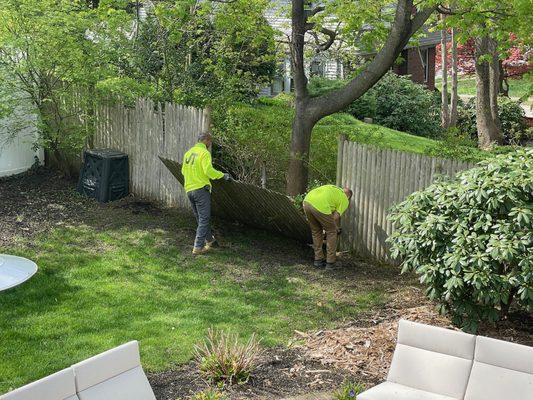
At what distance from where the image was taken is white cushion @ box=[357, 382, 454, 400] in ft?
23.7

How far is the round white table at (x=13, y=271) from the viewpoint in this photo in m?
6.86

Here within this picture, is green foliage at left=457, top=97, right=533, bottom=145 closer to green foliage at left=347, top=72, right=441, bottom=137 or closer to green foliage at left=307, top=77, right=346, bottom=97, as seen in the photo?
green foliage at left=347, top=72, right=441, bottom=137

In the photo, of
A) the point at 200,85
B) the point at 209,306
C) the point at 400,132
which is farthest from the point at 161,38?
the point at 400,132

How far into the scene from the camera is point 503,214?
8.79 metres

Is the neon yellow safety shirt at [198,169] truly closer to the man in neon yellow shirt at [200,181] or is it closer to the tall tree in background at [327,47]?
the man in neon yellow shirt at [200,181]

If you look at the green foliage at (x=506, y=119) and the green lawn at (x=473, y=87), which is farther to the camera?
the green lawn at (x=473, y=87)

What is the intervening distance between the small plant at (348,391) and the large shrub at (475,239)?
149 cm

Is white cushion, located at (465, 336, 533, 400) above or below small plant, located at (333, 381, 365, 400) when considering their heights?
above

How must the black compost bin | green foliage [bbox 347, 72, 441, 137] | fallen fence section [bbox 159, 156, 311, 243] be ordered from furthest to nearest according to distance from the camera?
green foliage [bbox 347, 72, 441, 137], the black compost bin, fallen fence section [bbox 159, 156, 311, 243]

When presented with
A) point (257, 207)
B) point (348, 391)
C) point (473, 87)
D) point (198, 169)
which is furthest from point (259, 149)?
point (473, 87)

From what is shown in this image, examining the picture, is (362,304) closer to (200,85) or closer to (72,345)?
(72,345)

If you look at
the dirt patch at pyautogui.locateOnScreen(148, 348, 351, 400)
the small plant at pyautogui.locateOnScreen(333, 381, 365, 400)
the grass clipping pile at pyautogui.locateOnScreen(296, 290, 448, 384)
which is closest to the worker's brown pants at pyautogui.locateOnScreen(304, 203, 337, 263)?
the grass clipping pile at pyautogui.locateOnScreen(296, 290, 448, 384)

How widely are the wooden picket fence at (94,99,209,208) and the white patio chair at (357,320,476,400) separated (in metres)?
6.96

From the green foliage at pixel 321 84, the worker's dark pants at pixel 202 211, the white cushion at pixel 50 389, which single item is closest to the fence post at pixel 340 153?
the worker's dark pants at pixel 202 211
